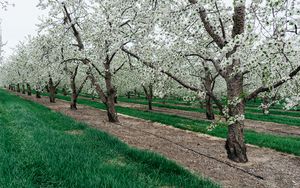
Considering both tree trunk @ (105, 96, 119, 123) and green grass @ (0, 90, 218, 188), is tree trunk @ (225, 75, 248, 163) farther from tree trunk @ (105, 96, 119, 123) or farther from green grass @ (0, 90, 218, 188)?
tree trunk @ (105, 96, 119, 123)

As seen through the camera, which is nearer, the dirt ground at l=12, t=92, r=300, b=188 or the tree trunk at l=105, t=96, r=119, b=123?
the dirt ground at l=12, t=92, r=300, b=188

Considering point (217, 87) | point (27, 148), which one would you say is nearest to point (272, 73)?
point (27, 148)

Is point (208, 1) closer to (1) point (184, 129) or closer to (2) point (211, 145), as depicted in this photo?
(2) point (211, 145)

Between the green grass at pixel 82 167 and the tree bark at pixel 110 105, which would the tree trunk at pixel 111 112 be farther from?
the green grass at pixel 82 167

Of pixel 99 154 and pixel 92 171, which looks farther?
pixel 99 154

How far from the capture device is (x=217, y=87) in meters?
37.1

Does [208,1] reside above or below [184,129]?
above

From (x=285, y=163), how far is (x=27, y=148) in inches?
358

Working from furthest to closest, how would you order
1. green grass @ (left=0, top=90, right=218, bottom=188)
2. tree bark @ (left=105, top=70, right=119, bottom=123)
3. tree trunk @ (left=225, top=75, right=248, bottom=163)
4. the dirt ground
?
tree bark @ (left=105, top=70, right=119, bottom=123) → tree trunk @ (left=225, top=75, right=248, bottom=163) → the dirt ground → green grass @ (left=0, top=90, right=218, bottom=188)

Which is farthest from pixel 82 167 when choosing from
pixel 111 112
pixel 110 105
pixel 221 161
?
pixel 110 105

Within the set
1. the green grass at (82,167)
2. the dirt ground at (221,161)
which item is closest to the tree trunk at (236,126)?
the dirt ground at (221,161)

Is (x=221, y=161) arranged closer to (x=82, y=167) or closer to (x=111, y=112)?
(x=82, y=167)

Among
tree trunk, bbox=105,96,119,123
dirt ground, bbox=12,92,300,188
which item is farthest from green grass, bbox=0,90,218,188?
tree trunk, bbox=105,96,119,123

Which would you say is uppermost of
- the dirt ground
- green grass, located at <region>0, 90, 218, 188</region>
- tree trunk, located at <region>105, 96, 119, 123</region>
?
tree trunk, located at <region>105, 96, 119, 123</region>
